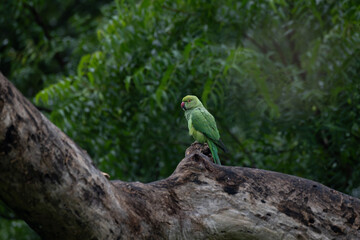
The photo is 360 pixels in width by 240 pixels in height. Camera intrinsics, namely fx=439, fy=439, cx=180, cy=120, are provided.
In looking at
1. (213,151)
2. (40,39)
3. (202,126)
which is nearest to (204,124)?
(202,126)

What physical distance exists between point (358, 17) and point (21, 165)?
12.3 ft

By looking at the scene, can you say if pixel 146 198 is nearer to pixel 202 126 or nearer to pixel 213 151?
pixel 213 151

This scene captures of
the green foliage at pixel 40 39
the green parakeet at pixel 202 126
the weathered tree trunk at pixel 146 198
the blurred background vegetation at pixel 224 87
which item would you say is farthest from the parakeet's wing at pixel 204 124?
the green foliage at pixel 40 39

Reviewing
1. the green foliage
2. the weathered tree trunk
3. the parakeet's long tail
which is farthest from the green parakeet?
the green foliage

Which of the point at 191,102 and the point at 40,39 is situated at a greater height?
the point at 40,39

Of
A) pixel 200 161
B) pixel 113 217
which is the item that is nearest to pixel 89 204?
pixel 113 217

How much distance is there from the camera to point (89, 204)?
227 centimetres

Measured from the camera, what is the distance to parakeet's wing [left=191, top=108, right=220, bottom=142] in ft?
12.6

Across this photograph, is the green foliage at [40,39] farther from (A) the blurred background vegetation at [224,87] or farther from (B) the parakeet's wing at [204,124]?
(B) the parakeet's wing at [204,124]

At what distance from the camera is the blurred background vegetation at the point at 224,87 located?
473 cm

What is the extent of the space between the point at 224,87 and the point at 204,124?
55.1 inches

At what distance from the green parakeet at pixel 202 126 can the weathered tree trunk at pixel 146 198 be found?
0.76 metres

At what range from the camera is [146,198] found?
2783mm

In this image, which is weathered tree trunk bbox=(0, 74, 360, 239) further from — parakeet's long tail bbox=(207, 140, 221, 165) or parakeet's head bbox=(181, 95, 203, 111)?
parakeet's head bbox=(181, 95, 203, 111)
